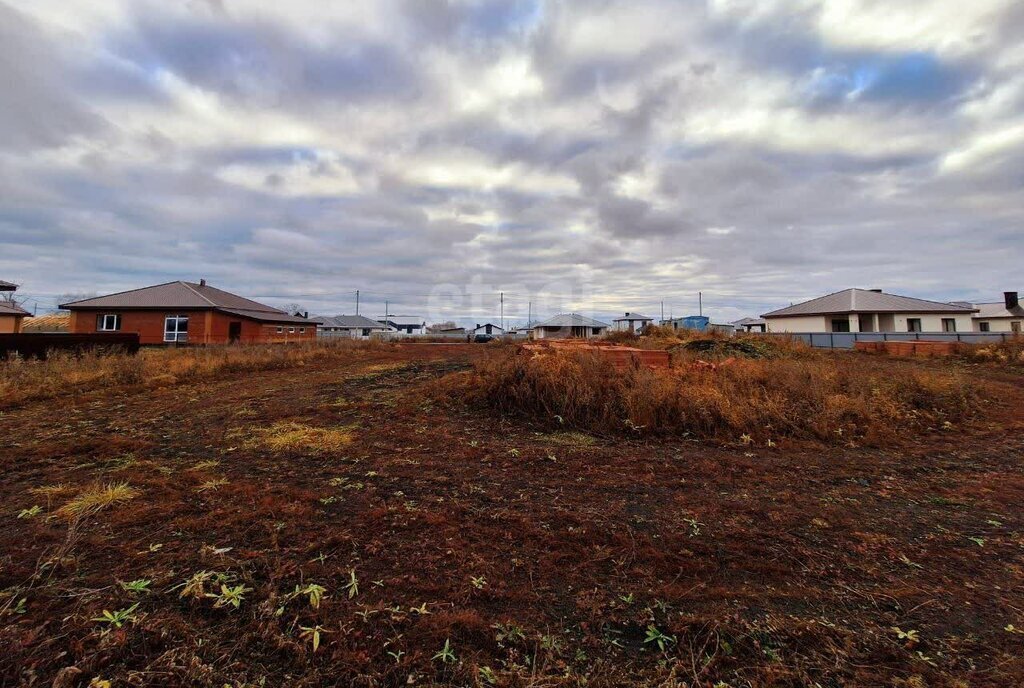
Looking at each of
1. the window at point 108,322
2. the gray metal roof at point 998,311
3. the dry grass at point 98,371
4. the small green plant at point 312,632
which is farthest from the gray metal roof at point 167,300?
the gray metal roof at point 998,311

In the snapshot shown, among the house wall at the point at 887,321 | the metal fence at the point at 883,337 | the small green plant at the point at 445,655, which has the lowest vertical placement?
the small green plant at the point at 445,655

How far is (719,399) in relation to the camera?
5348 mm

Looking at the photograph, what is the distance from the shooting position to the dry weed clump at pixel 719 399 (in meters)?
5.12

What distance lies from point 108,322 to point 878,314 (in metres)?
47.7

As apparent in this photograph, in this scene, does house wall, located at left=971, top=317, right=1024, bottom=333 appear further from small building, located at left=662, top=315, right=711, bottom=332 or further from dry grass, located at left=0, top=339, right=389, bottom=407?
dry grass, located at left=0, top=339, right=389, bottom=407

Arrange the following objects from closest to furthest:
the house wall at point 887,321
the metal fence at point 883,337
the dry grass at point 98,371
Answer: the dry grass at point 98,371 < the metal fence at point 883,337 < the house wall at point 887,321

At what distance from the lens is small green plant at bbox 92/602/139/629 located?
1.65 metres

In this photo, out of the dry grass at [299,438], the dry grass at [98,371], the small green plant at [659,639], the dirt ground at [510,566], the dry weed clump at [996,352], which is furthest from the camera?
the dry weed clump at [996,352]

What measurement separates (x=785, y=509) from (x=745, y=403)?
102 inches

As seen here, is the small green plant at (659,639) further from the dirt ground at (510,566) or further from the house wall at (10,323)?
the house wall at (10,323)

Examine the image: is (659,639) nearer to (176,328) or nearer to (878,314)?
(176,328)

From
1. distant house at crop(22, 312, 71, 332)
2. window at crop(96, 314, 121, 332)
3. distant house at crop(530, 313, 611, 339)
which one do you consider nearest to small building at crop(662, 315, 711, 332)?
distant house at crop(530, 313, 611, 339)

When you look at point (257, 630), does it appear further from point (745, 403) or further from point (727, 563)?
point (745, 403)

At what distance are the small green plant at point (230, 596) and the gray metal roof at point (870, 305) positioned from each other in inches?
1345
